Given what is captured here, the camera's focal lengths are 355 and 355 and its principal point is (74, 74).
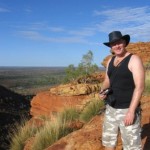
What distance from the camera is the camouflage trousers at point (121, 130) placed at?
482 cm

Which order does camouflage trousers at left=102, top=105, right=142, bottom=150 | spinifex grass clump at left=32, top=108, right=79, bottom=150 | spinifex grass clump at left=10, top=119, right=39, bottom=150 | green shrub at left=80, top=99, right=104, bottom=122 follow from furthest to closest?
green shrub at left=80, top=99, right=104, bottom=122, spinifex grass clump at left=10, top=119, right=39, bottom=150, spinifex grass clump at left=32, top=108, right=79, bottom=150, camouflage trousers at left=102, top=105, right=142, bottom=150

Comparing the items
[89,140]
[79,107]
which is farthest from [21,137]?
[89,140]

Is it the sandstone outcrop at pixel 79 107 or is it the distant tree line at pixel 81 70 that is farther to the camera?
the distant tree line at pixel 81 70

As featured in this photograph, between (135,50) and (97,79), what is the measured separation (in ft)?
9.81

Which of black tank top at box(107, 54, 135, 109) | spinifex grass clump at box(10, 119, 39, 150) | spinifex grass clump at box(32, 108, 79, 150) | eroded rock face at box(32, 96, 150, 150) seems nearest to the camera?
black tank top at box(107, 54, 135, 109)

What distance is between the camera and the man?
15.1 feet

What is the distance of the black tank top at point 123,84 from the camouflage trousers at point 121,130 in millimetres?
126

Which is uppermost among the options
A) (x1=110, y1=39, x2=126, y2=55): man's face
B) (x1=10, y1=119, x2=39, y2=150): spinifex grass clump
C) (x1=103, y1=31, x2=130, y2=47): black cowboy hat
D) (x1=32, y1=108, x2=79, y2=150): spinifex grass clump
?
(x1=103, y1=31, x2=130, y2=47): black cowboy hat

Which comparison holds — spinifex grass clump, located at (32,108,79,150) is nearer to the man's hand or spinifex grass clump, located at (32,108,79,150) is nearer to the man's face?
the man's hand

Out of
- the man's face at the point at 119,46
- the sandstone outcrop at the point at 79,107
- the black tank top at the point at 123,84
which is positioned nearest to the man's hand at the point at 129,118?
the black tank top at the point at 123,84

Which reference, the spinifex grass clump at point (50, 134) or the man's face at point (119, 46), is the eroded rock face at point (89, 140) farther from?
the man's face at point (119, 46)

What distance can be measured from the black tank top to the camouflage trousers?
126mm

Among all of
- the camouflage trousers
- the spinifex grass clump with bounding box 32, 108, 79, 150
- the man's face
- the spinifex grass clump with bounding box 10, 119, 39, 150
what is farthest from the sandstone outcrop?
the man's face

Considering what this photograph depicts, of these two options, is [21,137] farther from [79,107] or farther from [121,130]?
[121,130]
